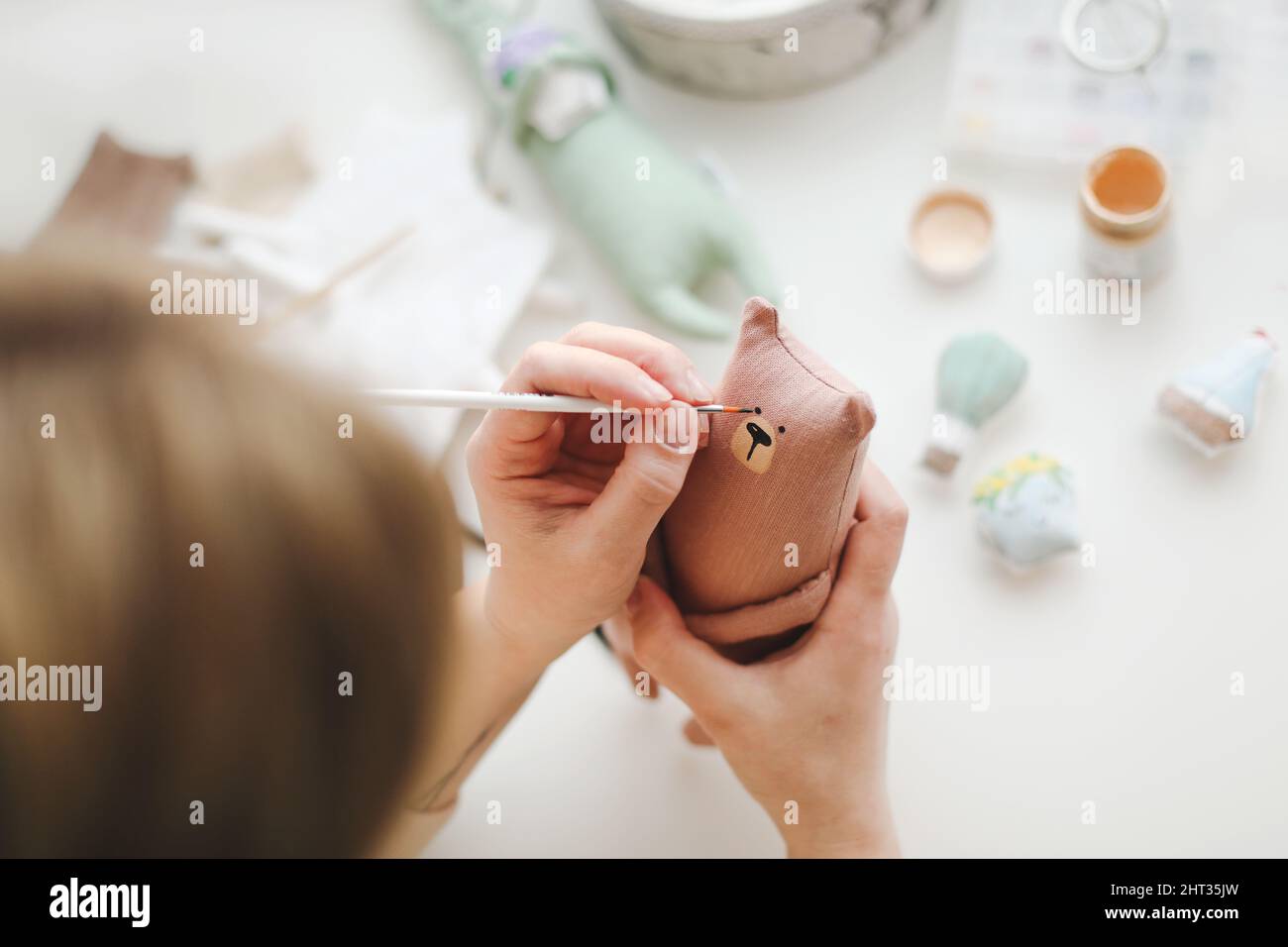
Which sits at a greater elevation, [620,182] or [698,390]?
[620,182]

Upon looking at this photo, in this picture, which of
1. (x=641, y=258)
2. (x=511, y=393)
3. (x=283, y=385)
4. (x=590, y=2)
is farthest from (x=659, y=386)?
(x=590, y=2)

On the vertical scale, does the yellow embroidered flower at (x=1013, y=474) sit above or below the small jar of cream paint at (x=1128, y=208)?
below

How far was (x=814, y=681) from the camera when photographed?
22.3 inches

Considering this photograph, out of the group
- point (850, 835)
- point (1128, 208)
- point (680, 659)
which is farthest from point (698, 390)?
point (1128, 208)

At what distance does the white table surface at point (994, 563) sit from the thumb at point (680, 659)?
8.3 inches

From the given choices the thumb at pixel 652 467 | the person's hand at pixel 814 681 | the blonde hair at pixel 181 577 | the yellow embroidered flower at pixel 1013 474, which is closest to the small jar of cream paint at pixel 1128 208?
the yellow embroidered flower at pixel 1013 474

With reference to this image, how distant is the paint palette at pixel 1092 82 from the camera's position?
2.65 ft

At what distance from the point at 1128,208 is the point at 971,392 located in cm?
17

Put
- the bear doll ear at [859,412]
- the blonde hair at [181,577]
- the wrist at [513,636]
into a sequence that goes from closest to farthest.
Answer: the blonde hair at [181,577]
the bear doll ear at [859,412]
the wrist at [513,636]

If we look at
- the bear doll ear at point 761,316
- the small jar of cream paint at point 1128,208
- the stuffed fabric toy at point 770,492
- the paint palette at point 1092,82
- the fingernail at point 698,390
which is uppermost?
the paint palette at point 1092,82

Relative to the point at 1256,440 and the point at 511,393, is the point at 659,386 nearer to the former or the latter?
the point at 511,393

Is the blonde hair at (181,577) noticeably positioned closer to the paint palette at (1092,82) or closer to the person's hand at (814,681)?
the person's hand at (814,681)

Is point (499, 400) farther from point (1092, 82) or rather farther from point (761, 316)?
point (1092, 82)

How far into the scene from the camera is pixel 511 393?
20.4 inches
